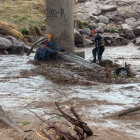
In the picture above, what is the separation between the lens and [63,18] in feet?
40.9

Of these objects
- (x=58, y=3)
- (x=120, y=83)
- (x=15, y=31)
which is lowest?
(x=120, y=83)

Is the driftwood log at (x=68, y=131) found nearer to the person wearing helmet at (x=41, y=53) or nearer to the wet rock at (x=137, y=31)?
the person wearing helmet at (x=41, y=53)

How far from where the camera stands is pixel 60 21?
12.5 metres

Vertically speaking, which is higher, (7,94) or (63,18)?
(63,18)

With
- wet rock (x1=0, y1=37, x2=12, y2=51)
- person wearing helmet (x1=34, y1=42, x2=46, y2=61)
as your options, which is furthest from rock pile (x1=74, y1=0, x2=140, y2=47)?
person wearing helmet (x1=34, y1=42, x2=46, y2=61)

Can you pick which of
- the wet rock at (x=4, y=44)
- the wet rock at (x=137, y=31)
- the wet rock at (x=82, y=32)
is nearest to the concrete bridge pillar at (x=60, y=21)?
the wet rock at (x=4, y=44)

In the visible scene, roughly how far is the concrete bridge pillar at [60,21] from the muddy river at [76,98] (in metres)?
3.51

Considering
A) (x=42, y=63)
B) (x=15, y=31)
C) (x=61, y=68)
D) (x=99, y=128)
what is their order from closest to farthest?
(x=99, y=128) < (x=61, y=68) < (x=42, y=63) < (x=15, y=31)

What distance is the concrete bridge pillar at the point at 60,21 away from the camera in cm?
1228

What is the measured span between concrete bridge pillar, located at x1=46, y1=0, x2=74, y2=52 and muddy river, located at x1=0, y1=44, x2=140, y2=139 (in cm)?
351

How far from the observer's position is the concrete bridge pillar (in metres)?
12.3

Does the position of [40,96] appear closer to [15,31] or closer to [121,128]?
[121,128]

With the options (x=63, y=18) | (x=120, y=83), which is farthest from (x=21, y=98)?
(x=63, y=18)

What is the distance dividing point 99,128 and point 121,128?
352 millimetres
